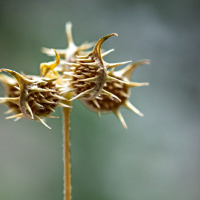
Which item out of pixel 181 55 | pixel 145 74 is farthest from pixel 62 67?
pixel 181 55

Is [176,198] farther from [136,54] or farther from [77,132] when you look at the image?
[136,54]

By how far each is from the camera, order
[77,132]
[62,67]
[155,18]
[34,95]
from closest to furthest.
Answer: [34,95] < [62,67] < [77,132] < [155,18]

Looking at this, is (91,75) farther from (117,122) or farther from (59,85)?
(117,122)

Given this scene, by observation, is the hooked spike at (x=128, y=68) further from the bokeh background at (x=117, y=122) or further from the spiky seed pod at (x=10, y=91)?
the bokeh background at (x=117, y=122)

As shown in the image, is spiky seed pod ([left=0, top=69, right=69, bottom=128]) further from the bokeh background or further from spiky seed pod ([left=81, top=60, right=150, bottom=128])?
the bokeh background

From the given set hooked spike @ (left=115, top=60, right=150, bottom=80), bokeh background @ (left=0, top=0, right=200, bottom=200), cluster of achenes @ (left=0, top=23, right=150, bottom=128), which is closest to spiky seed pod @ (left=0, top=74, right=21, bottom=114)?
cluster of achenes @ (left=0, top=23, right=150, bottom=128)

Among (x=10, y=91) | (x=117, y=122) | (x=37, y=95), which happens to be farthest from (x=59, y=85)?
(x=117, y=122)

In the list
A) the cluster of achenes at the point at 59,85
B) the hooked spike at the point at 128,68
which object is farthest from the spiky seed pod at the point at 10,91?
the hooked spike at the point at 128,68

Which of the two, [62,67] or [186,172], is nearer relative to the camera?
[62,67]
